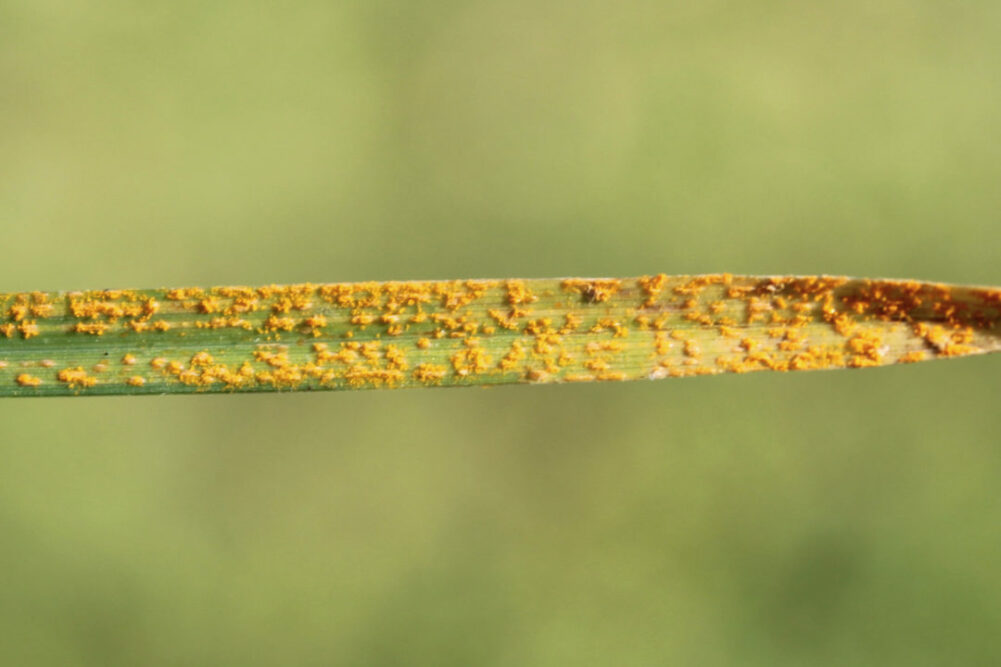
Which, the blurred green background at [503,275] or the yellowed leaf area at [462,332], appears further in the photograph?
the blurred green background at [503,275]

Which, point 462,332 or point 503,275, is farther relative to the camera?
point 503,275

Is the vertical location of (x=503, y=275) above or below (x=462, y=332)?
below

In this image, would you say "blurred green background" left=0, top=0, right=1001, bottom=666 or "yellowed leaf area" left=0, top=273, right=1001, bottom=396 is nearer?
"yellowed leaf area" left=0, top=273, right=1001, bottom=396

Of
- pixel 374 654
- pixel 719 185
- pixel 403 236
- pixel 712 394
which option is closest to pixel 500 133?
pixel 403 236

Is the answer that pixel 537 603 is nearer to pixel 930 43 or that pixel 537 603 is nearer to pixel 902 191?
pixel 902 191
